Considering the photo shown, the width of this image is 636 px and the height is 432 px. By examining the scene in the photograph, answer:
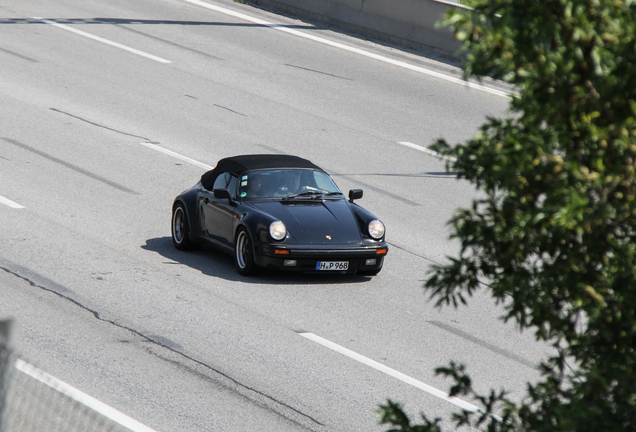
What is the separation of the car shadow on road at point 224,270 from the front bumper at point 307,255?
331mm

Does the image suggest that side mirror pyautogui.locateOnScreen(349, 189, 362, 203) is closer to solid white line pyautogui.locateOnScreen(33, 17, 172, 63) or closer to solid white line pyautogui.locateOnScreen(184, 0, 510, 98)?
solid white line pyautogui.locateOnScreen(184, 0, 510, 98)

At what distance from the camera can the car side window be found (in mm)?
12328

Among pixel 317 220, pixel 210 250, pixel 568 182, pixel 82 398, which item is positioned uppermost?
pixel 568 182

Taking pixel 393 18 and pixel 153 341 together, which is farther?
pixel 393 18

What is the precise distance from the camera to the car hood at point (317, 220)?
37.3ft

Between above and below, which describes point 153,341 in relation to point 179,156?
above

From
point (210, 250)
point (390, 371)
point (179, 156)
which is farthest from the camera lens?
point (179, 156)

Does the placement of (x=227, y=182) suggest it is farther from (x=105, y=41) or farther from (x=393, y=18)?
(x=393, y=18)

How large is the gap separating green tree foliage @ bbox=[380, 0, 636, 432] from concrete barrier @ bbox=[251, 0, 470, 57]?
2088 cm

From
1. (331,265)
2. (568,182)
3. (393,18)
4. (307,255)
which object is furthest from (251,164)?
(393,18)

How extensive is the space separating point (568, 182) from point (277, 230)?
828 centimetres

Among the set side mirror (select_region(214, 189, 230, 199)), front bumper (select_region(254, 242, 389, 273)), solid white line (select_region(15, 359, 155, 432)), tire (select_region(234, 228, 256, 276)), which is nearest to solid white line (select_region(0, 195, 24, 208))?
side mirror (select_region(214, 189, 230, 199))

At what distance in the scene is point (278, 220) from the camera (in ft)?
37.4

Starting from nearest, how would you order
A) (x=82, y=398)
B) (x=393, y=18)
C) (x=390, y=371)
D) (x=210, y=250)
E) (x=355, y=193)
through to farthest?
(x=82, y=398) < (x=390, y=371) < (x=355, y=193) < (x=210, y=250) < (x=393, y=18)
